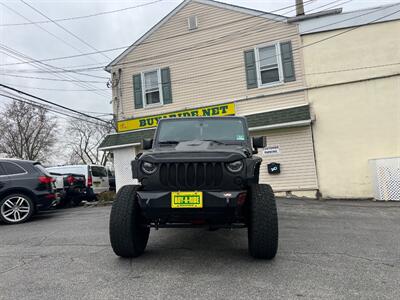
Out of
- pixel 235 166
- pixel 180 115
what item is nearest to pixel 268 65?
pixel 180 115

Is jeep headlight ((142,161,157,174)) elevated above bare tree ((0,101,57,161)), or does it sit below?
below

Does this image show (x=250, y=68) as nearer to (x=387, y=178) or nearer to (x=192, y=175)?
(x=387, y=178)

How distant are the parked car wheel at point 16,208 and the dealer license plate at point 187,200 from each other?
593 cm

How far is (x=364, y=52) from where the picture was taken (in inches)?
441

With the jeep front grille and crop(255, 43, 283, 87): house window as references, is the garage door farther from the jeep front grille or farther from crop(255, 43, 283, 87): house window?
the jeep front grille

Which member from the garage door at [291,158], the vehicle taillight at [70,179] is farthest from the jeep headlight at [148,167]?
the garage door at [291,158]

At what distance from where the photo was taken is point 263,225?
400cm

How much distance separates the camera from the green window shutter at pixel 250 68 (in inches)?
497

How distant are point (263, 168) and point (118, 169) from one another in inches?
246

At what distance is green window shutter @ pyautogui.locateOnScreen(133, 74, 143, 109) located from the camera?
14488mm

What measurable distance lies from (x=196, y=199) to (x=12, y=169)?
6.55 m

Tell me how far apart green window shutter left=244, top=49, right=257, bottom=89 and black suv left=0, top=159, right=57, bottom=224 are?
7672 mm

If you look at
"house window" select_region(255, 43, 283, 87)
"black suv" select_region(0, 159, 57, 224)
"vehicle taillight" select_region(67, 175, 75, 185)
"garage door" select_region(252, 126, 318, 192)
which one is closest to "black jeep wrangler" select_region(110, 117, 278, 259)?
"black suv" select_region(0, 159, 57, 224)

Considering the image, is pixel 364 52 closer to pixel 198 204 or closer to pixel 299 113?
pixel 299 113
